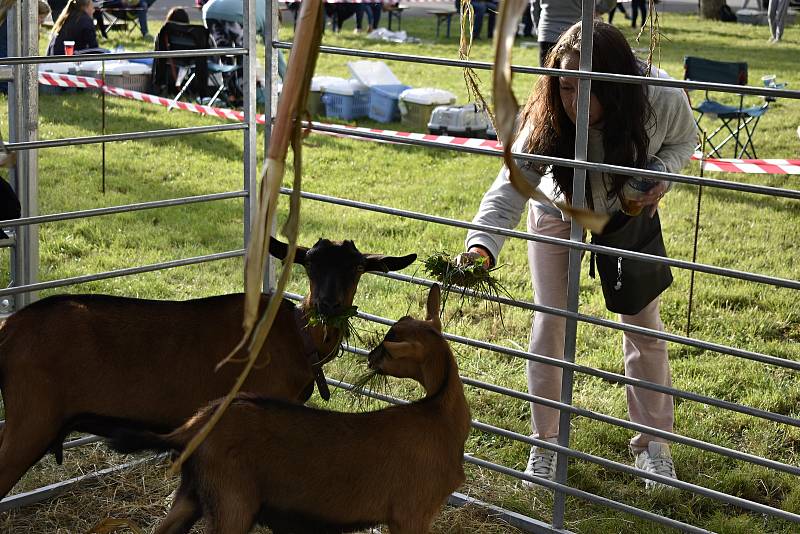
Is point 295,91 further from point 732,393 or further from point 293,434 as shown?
point 732,393

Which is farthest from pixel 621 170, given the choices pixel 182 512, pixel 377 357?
pixel 182 512

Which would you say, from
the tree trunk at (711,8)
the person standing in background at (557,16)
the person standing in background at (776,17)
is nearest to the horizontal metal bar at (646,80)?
the person standing in background at (557,16)

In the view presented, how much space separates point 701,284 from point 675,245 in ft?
3.57

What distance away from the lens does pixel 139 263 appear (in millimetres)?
7148

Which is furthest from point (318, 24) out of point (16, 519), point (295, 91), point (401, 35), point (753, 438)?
point (401, 35)

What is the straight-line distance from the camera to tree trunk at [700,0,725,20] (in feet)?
83.0

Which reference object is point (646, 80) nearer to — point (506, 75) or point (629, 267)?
point (629, 267)

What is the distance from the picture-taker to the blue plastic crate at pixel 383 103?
1238 centimetres

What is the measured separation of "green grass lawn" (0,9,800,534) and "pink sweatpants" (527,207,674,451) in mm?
303

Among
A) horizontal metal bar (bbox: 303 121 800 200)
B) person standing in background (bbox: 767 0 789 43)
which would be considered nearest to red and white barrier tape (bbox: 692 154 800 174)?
horizontal metal bar (bbox: 303 121 800 200)

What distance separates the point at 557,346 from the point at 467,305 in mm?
2119

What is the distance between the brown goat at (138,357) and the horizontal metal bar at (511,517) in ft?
2.88

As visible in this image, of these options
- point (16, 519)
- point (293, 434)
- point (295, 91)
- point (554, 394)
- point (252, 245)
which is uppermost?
point (295, 91)

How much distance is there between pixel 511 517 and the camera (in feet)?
13.1
